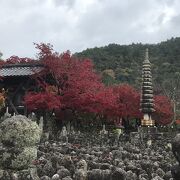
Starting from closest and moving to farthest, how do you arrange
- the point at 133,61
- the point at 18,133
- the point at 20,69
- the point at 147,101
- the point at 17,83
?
1. the point at 18,133
2. the point at 17,83
3. the point at 20,69
4. the point at 147,101
5. the point at 133,61

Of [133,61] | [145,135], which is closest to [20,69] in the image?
[145,135]

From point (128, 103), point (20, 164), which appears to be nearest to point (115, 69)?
point (128, 103)

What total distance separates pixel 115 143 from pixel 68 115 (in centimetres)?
571

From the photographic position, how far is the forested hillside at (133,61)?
224 feet

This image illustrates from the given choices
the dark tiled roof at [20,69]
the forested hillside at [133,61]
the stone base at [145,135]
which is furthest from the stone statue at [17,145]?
the forested hillside at [133,61]

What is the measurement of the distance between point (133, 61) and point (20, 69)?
4878 cm

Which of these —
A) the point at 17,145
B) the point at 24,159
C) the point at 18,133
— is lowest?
the point at 24,159

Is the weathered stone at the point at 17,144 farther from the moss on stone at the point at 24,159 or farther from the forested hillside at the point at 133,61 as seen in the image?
the forested hillside at the point at 133,61

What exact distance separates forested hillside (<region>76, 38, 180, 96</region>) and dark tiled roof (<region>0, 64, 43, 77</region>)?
29209 mm

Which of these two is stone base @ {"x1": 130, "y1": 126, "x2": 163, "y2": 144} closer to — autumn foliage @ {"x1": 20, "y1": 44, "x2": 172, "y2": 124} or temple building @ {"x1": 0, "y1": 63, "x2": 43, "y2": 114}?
autumn foliage @ {"x1": 20, "y1": 44, "x2": 172, "y2": 124}

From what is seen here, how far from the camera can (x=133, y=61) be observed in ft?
256

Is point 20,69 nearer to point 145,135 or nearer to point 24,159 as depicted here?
point 145,135

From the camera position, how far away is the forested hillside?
68.2 meters

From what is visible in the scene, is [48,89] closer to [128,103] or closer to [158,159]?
[128,103]
